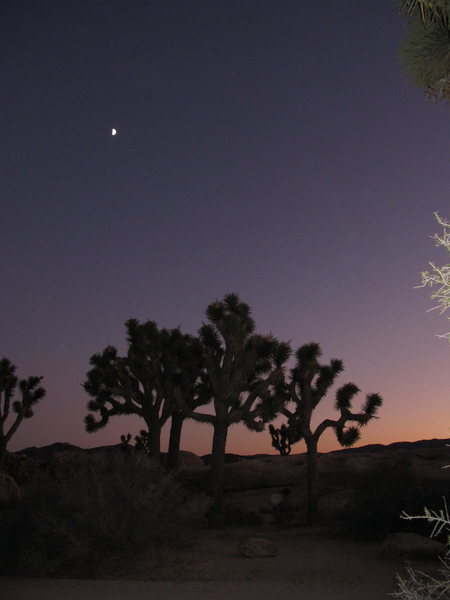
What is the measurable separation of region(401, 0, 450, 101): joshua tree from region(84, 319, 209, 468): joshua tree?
13.7 meters


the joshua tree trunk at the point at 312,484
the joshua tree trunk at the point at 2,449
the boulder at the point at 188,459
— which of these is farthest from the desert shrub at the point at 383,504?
the boulder at the point at 188,459

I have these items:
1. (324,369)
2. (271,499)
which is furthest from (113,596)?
(271,499)

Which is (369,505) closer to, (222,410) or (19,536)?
(222,410)

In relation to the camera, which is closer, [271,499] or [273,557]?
[273,557]

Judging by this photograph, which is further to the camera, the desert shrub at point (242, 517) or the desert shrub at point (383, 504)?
the desert shrub at point (242, 517)

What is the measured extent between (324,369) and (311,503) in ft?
14.5

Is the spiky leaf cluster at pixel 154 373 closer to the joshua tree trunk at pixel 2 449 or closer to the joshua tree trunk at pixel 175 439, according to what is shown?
the joshua tree trunk at pixel 175 439

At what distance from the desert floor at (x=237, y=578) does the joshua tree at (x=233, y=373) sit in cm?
482

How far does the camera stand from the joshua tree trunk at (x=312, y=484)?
716 inches

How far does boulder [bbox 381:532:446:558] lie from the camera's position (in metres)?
10.9

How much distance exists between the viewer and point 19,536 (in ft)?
36.2

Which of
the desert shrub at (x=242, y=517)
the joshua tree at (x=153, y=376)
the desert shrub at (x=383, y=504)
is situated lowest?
the desert shrub at (x=242, y=517)

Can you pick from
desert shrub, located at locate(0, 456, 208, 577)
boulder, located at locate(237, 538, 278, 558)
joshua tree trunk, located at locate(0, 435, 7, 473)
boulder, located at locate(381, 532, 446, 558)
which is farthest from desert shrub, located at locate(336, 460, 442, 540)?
joshua tree trunk, located at locate(0, 435, 7, 473)

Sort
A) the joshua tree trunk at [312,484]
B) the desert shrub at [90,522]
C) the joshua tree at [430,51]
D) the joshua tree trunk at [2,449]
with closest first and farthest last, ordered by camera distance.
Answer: the joshua tree at [430,51]
the desert shrub at [90,522]
the joshua tree trunk at [312,484]
the joshua tree trunk at [2,449]
